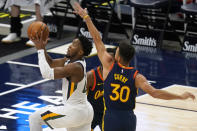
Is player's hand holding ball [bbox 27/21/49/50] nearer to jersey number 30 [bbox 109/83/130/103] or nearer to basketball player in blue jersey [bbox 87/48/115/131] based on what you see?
basketball player in blue jersey [bbox 87/48/115/131]

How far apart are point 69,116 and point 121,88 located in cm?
69

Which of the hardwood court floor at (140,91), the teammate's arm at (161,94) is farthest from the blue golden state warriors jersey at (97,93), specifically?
the hardwood court floor at (140,91)

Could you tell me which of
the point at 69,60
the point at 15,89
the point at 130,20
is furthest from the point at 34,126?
the point at 130,20

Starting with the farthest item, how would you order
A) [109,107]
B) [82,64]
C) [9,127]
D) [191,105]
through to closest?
[191,105], [9,127], [82,64], [109,107]

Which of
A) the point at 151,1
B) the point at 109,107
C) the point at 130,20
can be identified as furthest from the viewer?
the point at 130,20

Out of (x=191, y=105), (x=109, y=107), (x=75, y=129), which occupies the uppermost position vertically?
(x=109, y=107)

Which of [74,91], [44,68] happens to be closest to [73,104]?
[74,91]

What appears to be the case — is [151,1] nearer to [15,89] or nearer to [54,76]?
[15,89]

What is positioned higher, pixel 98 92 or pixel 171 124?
pixel 98 92

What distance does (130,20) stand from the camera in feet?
41.9

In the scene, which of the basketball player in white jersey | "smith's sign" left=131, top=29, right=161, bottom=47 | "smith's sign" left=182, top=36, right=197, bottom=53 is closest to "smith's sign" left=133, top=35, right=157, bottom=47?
"smith's sign" left=131, top=29, right=161, bottom=47

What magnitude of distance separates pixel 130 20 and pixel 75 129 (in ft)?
23.8

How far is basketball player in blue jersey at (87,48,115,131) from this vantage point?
19.9ft

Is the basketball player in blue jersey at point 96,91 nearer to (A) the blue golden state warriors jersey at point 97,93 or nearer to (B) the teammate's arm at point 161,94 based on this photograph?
(A) the blue golden state warriors jersey at point 97,93
